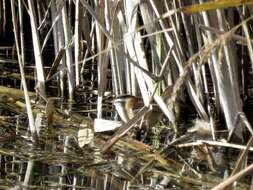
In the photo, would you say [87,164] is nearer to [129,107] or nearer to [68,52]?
[129,107]

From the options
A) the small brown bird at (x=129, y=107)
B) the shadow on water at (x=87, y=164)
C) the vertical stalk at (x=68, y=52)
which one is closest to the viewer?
the shadow on water at (x=87, y=164)

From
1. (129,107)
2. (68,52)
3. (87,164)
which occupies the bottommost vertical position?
(87,164)

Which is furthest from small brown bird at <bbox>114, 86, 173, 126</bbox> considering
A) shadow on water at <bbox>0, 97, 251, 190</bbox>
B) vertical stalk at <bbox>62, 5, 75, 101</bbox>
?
vertical stalk at <bbox>62, 5, 75, 101</bbox>

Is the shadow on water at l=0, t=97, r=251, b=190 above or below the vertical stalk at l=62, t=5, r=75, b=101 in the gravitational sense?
below

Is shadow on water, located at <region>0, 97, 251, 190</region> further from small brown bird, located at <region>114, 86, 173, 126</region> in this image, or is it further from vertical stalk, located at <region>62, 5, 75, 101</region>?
vertical stalk, located at <region>62, 5, 75, 101</region>

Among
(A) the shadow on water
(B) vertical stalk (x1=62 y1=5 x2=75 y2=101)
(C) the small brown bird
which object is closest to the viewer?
(A) the shadow on water

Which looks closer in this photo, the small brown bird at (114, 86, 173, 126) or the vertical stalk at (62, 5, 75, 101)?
the small brown bird at (114, 86, 173, 126)

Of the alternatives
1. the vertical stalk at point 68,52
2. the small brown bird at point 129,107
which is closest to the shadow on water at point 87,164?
the small brown bird at point 129,107

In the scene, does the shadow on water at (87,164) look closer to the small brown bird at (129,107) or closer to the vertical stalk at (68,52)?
the small brown bird at (129,107)

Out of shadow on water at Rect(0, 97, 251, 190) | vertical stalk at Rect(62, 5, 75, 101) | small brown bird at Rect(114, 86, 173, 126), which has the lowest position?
shadow on water at Rect(0, 97, 251, 190)

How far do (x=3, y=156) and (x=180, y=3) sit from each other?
956 millimetres

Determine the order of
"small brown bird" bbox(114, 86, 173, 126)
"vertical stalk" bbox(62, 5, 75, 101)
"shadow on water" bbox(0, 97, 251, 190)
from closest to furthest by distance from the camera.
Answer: "shadow on water" bbox(0, 97, 251, 190), "small brown bird" bbox(114, 86, 173, 126), "vertical stalk" bbox(62, 5, 75, 101)

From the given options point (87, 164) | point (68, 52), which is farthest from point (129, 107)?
point (68, 52)

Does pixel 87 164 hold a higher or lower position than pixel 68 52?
lower
